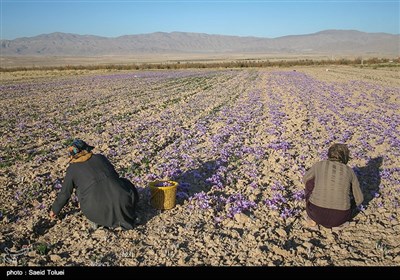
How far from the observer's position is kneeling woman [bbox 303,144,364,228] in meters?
5.71

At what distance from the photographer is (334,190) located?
5.71 metres

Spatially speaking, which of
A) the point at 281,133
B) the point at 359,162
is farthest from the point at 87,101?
the point at 359,162

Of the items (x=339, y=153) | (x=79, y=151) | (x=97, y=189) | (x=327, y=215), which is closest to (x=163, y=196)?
(x=97, y=189)

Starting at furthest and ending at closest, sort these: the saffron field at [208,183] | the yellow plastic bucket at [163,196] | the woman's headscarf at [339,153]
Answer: the yellow plastic bucket at [163,196], the woman's headscarf at [339,153], the saffron field at [208,183]

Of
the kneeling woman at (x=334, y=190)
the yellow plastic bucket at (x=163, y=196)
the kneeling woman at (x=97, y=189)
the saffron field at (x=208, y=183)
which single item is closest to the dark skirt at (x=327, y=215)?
the kneeling woman at (x=334, y=190)

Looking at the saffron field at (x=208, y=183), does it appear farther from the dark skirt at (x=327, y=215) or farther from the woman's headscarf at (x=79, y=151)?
the woman's headscarf at (x=79, y=151)

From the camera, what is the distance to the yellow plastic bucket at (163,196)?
20.7 ft

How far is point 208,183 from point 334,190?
2.82 metres

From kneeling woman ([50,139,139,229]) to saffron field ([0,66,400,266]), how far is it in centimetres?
28

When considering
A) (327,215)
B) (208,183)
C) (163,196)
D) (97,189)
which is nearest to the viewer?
(97,189)

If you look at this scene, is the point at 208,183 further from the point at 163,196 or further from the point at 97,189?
the point at 97,189

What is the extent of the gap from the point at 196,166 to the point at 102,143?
344 cm

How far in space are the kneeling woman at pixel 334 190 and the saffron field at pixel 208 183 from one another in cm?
29

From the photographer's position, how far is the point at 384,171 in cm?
837
